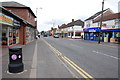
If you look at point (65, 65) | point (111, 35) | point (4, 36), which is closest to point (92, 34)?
point (111, 35)

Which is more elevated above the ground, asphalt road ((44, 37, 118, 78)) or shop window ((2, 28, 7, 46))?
shop window ((2, 28, 7, 46))

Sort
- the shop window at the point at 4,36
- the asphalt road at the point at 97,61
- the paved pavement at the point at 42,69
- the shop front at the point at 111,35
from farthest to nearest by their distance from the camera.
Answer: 1. the shop front at the point at 111,35
2. the shop window at the point at 4,36
3. the asphalt road at the point at 97,61
4. the paved pavement at the point at 42,69

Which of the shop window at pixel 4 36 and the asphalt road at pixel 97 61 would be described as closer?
the asphalt road at pixel 97 61

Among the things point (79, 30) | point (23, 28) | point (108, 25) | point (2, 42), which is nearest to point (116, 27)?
point (108, 25)

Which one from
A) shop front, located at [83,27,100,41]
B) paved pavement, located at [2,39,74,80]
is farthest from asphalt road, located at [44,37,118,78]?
shop front, located at [83,27,100,41]

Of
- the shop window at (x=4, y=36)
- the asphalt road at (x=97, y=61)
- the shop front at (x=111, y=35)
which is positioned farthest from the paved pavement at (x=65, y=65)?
the shop front at (x=111, y=35)

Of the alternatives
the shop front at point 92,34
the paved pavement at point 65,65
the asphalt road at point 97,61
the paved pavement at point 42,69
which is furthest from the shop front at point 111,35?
the paved pavement at point 42,69

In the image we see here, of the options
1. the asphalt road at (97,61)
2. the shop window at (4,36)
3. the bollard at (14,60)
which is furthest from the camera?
the shop window at (4,36)

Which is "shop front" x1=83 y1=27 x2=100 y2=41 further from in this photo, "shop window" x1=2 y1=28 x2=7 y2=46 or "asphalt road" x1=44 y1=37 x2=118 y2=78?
"shop window" x1=2 y1=28 x2=7 y2=46

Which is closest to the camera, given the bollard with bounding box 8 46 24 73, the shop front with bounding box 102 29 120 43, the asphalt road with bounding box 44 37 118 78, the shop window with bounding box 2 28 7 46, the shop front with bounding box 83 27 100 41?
the bollard with bounding box 8 46 24 73

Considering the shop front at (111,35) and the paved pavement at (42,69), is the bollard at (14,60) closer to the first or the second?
the paved pavement at (42,69)

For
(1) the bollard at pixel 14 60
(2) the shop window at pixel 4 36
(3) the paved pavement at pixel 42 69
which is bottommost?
(3) the paved pavement at pixel 42 69

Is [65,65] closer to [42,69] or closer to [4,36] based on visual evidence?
[42,69]

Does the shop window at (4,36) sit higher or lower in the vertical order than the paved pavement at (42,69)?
higher
